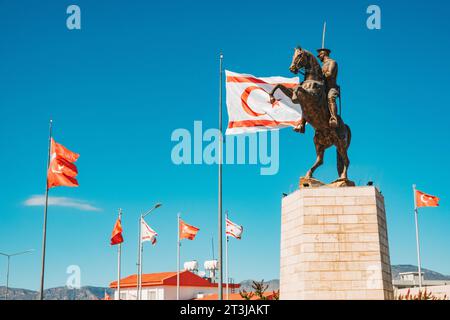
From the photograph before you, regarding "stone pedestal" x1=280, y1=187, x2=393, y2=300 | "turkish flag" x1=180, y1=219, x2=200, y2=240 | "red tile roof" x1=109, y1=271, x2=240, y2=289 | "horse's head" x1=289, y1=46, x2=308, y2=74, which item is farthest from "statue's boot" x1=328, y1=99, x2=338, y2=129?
"red tile roof" x1=109, y1=271, x2=240, y2=289

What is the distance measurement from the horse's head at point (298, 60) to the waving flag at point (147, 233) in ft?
78.4

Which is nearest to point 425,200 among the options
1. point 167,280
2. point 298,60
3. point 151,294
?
point 298,60

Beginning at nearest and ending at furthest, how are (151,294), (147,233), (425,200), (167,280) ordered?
1. (425,200)
2. (147,233)
3. (167,280)
4. (151,294)

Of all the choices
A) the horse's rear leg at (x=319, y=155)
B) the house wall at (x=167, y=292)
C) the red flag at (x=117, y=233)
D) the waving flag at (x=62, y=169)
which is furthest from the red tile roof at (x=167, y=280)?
the horse's rear leg at (x=319, y=155)

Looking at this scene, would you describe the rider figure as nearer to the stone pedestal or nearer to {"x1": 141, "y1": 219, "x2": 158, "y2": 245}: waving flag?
the stone pedestal

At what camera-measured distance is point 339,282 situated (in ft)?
64.3

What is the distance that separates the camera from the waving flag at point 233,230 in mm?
43750

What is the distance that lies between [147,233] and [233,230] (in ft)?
21.5

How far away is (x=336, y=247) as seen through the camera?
20062mm

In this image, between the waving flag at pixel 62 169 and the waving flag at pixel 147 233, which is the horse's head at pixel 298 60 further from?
the waving flag at pixel 147 233

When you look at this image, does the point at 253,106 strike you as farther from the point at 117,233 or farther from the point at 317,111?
the point at 117,233

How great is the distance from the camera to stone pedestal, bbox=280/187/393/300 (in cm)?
1958

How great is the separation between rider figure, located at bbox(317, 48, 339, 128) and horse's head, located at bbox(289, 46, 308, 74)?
959 millimetres
